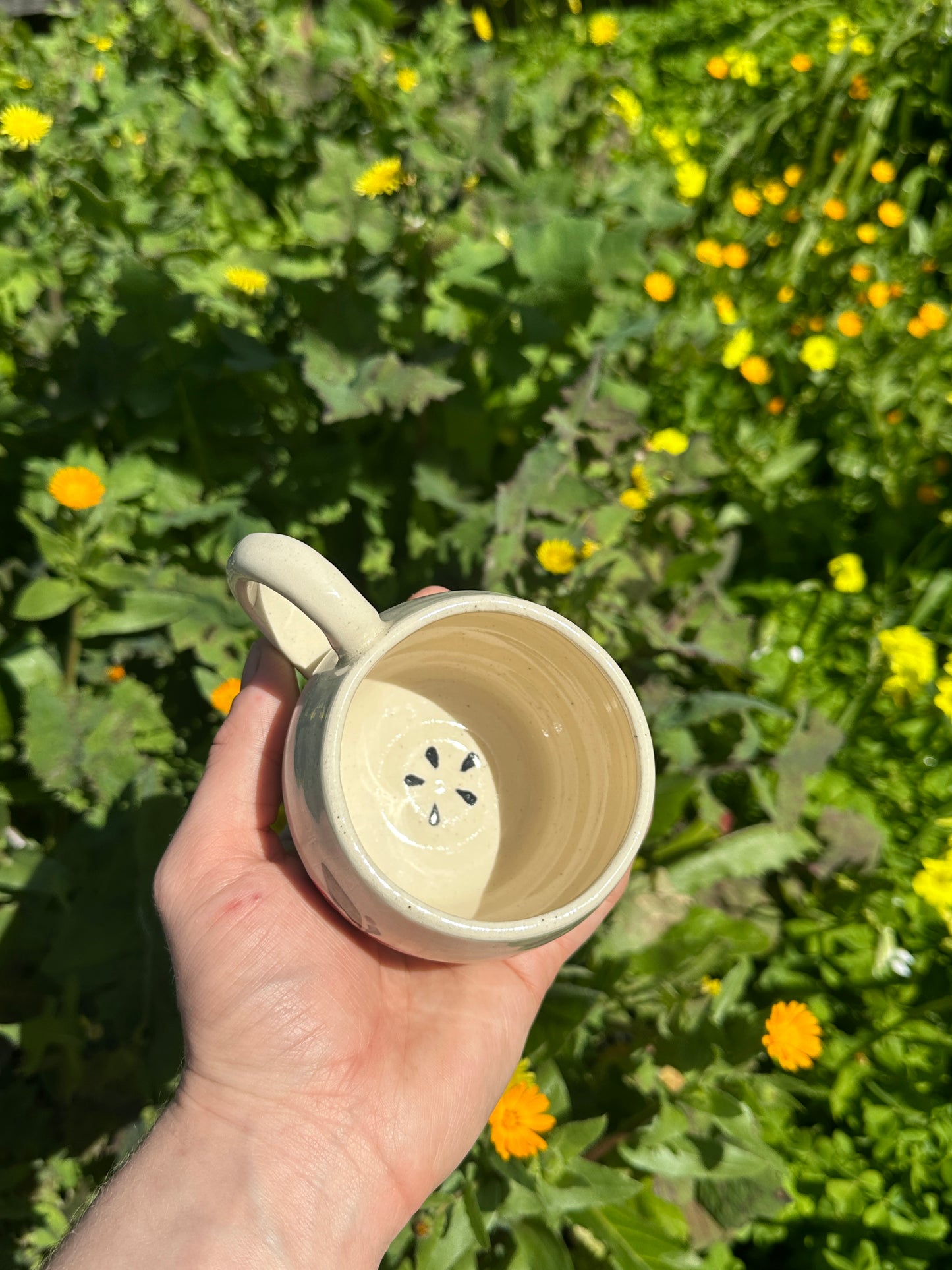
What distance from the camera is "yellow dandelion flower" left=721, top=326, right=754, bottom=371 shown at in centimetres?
264

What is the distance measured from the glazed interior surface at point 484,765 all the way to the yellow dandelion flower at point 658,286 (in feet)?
5.70

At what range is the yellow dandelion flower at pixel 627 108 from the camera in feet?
10.2

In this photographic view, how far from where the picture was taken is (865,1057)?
1.96m

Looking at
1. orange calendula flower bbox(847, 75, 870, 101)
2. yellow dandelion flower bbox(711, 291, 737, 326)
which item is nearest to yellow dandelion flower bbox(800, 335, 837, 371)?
yellow dandelion flower bbox(711, 291, 737, 326)

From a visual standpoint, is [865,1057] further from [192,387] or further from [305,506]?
[192,387]

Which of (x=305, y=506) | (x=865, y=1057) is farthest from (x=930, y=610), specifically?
(x=305, y=506)

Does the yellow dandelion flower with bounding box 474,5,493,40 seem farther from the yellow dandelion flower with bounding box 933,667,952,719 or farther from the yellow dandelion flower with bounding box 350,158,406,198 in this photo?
the yellow dandelion flower with bounding box 933,667,952,719

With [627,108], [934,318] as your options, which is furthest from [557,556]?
[627,108]

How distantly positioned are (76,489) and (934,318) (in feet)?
8.40

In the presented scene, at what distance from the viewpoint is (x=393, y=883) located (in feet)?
3.38

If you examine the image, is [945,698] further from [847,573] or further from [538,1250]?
[538,1250]

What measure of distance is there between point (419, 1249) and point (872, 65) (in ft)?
12.9

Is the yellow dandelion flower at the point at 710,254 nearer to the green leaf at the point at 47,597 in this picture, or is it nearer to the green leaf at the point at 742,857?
the green leaf at the point at 742,857

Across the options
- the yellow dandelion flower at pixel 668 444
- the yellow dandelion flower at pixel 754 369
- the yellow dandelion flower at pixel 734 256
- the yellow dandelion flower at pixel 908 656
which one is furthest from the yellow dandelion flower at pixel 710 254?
the yellow dandelion flower at pixel 908 656
